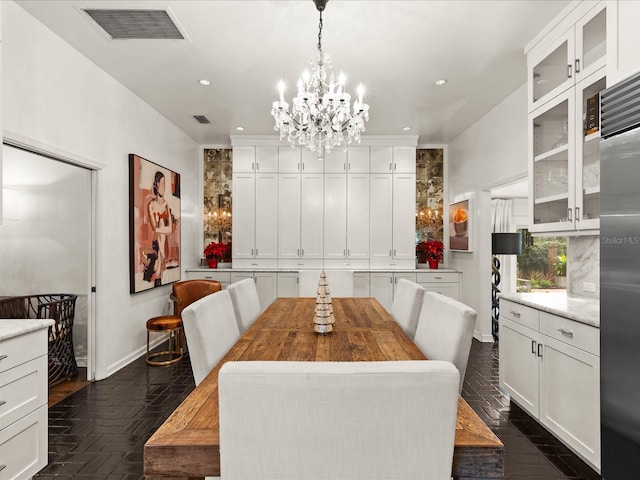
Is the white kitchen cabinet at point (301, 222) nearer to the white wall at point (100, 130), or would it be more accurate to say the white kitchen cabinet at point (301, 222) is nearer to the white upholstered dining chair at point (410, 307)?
the white wall at point (100, 130)

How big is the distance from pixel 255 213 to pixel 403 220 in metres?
2.22

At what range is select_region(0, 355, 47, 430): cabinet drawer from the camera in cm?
177

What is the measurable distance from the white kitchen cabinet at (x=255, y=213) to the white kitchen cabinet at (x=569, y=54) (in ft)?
11.9

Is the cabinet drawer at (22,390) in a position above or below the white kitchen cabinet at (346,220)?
below

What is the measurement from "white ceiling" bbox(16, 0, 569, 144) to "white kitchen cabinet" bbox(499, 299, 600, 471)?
204cm

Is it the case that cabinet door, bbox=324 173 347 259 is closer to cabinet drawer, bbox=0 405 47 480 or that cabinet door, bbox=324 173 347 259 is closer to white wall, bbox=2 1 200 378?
white wall, bbox=2 1 200 378

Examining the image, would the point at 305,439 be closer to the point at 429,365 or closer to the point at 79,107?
the point at 429,365

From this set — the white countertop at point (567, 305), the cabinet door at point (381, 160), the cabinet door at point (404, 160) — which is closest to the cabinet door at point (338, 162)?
the cabinet door at point (381, 160)

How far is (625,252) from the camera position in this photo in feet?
5.05

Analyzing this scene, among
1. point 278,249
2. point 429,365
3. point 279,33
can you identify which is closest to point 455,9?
point 279,33

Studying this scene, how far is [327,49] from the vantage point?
3.04 m

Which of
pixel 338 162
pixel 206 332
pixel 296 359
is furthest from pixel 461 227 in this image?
pixel 206 332

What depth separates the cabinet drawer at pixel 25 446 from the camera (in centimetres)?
A: 177

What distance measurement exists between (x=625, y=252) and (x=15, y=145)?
11.7ft
